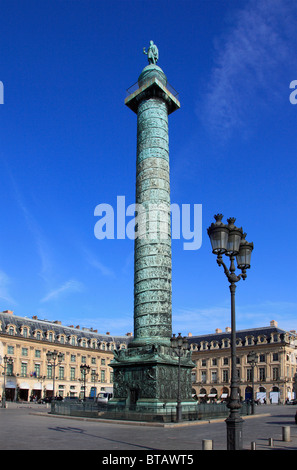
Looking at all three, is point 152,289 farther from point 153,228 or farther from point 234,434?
point 234,434

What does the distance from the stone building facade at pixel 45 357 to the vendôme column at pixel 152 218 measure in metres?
28.9

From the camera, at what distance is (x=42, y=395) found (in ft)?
192

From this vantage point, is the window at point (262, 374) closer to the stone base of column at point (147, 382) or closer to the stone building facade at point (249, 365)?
the stone building facade at point (249, 365)

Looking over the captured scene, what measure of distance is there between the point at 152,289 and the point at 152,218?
4.24 meters

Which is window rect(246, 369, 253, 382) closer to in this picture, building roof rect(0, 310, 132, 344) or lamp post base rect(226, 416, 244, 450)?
building roof rect(0, 310, 132, 344)

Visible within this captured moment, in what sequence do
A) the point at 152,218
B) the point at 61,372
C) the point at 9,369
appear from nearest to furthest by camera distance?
1. the point at 152,218
2. the point at 9,369
3. the point at 61,372

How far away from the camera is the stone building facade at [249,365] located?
6200 centimetres

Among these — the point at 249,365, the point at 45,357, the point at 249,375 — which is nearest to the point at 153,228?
the point at 45,357

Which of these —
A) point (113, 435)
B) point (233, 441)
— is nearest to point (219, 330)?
point (113, 435)

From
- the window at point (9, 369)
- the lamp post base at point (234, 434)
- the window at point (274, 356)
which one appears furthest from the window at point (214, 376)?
the lamp post base at point (234, 434)

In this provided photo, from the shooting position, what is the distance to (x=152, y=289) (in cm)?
2609

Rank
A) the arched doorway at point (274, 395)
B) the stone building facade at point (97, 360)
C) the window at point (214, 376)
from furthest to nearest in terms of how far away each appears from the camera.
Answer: the window at point (214, 376)
the arched doorway at point (274, 395)
the stone building facade at point (97, 360)
